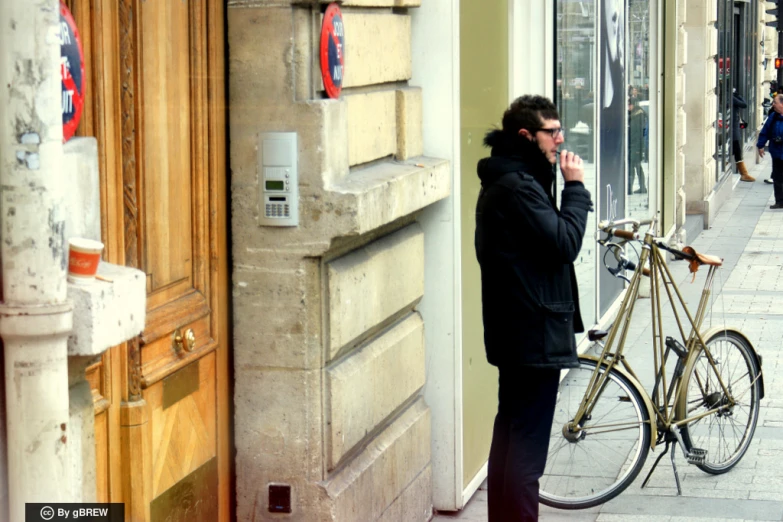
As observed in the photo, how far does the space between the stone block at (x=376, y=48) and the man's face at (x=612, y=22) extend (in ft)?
14.7

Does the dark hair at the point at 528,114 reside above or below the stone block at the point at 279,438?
above

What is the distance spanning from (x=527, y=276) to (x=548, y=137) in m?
0.52

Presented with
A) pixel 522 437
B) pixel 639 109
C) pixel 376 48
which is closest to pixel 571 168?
pixel 376 48

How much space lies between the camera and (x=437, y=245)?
5.26 metres

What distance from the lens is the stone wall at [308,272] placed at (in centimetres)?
400

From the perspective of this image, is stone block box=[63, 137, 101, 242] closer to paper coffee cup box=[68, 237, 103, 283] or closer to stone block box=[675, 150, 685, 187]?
paper coffee cup box=[68, 237, 103, 283]

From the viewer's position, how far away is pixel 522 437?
4.66 metres

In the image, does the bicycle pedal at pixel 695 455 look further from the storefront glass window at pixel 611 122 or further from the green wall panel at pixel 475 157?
the storefront glass window at pixel 611 122

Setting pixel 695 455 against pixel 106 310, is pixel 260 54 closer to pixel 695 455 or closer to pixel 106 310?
pixel 106 310

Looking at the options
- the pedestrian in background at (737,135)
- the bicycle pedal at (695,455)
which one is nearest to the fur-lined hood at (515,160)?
the bicycle pedal at (695,455)

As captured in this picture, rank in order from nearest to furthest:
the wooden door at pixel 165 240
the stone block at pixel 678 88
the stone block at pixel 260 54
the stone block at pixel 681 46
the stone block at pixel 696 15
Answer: the wooden door at pixel 165 240
the stone block at pixel 260 54
the stone block at pixel 678 88
the stone block at pixel 681 46
the stone block at pixel 696 15

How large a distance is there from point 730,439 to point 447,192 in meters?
2.06

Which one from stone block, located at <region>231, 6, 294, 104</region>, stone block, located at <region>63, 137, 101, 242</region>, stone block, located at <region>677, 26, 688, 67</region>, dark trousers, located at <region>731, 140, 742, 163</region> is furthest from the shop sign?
dark trousers, located at <region>731, 140, 742, 163</region>

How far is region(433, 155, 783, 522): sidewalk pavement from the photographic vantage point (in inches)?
219
